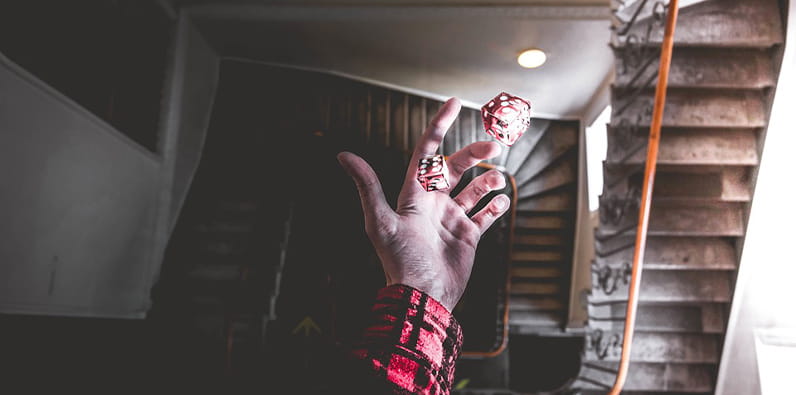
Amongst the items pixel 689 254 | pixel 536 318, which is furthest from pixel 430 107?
pixel 689 254

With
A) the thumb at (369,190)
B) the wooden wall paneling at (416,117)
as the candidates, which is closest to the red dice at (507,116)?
the thumb at (369,190)

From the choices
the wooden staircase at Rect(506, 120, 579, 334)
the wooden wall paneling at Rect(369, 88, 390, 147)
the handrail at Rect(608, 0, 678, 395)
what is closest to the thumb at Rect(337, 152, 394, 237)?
the handrail at Rect(608, 0, 678, 395)

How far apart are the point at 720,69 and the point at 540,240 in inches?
113

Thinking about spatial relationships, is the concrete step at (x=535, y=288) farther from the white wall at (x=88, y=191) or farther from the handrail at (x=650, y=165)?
the white wall at (x=88, y=191)

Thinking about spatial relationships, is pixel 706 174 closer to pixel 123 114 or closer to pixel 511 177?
pixel 511 177

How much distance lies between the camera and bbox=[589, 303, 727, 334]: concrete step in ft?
11.4

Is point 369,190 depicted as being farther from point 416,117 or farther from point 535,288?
point 535,288

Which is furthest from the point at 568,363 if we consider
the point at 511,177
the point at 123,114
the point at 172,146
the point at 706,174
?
the point at 123,114

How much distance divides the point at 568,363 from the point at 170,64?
447 centimetres

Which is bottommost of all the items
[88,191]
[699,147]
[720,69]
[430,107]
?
[88,191]

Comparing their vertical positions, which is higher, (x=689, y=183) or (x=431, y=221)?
(x=689, y=183)

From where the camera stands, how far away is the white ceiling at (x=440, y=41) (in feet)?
15.6

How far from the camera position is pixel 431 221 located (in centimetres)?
102

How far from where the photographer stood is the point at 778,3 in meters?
3.33
